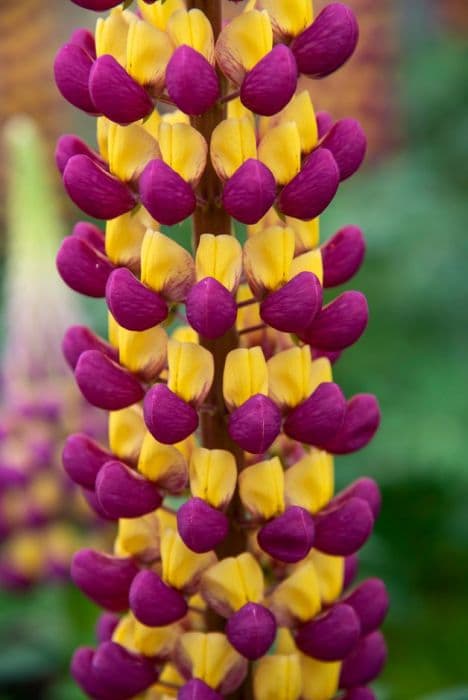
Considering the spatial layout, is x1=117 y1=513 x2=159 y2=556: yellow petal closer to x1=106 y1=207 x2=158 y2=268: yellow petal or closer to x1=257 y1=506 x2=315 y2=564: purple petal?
x1=257 y1=506 x2=315 y2=564: purple petal

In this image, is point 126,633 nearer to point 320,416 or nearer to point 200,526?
point 200,526

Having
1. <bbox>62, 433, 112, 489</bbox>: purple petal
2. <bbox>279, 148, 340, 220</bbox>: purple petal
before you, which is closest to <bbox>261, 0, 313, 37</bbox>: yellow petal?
<bbox>279, 148, 340, 220</bbox>: purple petal

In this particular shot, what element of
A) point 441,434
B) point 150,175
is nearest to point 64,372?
point 441,434

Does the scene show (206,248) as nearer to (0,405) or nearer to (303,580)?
(303,580)

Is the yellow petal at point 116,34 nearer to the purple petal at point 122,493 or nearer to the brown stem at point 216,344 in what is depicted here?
the brown stem at point 216,344

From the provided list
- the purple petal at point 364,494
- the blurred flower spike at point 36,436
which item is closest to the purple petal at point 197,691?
the purple petal at point 364,494
